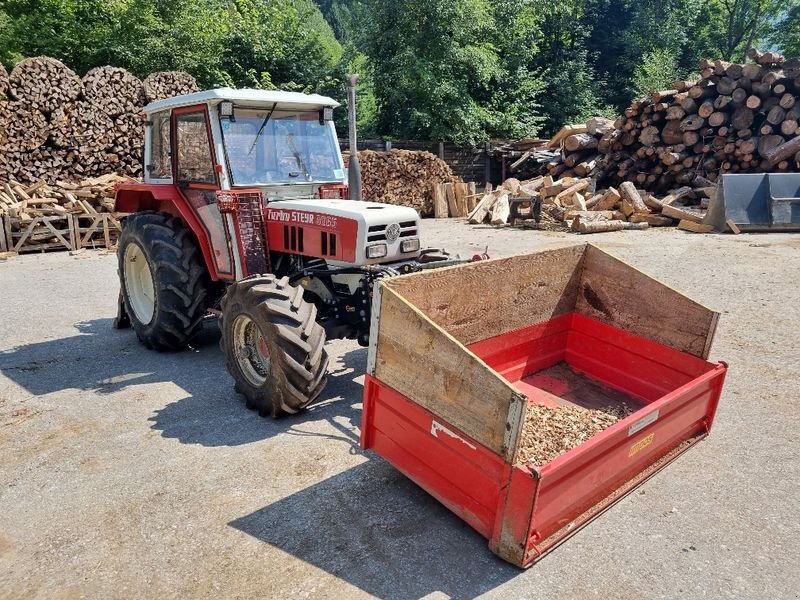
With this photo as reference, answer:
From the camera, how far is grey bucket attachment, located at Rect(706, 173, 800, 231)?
11.6 metres

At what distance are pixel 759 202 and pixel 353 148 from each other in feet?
32.7

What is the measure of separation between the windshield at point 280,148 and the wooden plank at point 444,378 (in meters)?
2.29

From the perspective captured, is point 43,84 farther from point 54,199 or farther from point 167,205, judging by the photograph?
point 167,205

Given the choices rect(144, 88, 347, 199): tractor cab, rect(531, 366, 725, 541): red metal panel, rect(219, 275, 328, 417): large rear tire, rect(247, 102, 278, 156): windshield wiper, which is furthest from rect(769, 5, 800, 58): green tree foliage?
rect(219, 275, 328, 417): large rear tire

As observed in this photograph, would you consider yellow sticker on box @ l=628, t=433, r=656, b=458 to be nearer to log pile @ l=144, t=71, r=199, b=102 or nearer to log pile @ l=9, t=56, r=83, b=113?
log pile @ l=9, t=56, r=83, b=113

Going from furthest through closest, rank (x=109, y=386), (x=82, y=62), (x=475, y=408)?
(x=82, y=62) → (x=109, y=386) → (x=475, y=408)

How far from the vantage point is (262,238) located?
5098mm

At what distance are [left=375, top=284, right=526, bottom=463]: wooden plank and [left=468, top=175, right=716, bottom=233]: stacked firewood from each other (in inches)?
402

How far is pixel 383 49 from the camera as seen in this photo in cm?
2131

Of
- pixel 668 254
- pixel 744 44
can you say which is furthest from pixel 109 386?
pixel 744 44

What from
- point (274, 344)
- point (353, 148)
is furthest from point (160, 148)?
point (274, 344)

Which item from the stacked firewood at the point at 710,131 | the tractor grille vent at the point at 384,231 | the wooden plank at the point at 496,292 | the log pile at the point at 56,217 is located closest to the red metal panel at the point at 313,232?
the tractor grille vent at the point at 384,231

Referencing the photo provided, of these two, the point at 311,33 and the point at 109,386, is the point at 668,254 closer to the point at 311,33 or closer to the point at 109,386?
the point at 109,386

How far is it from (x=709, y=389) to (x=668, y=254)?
694 cm
